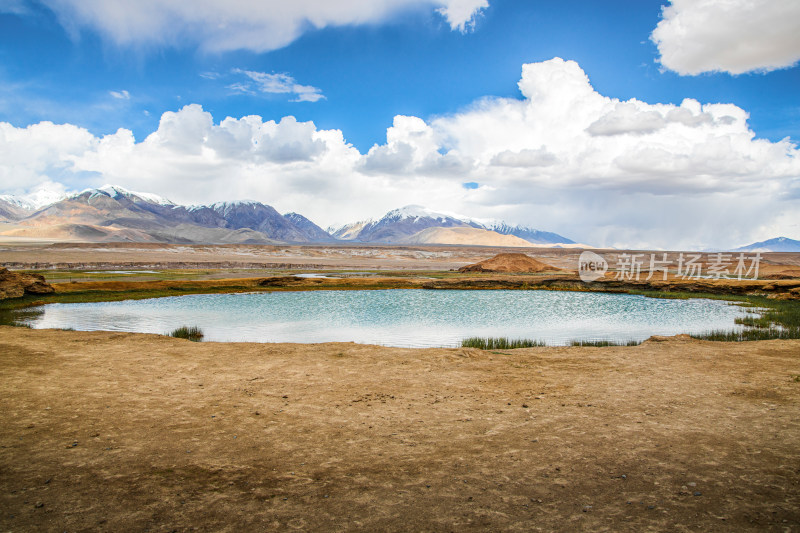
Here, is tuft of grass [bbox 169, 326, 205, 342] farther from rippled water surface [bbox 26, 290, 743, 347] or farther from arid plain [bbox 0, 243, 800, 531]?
arid plain [bbox 0, 243, 800, 531]

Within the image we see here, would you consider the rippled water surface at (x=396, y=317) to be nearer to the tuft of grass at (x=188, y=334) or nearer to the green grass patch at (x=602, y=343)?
the tuft of grass at (x=188, y=334)

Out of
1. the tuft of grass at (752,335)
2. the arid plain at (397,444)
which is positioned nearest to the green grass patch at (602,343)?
the tuft of grass at (752,335)

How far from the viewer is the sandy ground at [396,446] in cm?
537

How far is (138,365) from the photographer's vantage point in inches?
511

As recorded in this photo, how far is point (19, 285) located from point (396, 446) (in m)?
37.5

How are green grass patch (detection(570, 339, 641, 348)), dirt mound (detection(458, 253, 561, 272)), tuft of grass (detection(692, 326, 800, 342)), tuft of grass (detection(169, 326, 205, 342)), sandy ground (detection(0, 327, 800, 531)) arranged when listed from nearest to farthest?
1. sandy ground (detection(0, 327, 800, 531))
2. green grass patch (detection(570, 339, 641, 348))
3. tuft of grass (detection(692, 326, 800, 342))
4. tuft of grass (detection(169, 326, 205, 342))
5. dirt mound (detection(458, 253, 561, 272))

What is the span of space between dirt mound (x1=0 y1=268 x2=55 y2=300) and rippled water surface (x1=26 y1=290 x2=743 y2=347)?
5.13m

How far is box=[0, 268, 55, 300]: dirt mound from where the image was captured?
32.0 meters

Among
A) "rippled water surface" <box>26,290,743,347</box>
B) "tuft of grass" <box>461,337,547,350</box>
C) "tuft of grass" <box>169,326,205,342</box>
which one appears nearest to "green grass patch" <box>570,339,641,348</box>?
"rippled water surface" <box>26,290,743,347</box>

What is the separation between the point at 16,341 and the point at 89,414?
994cm

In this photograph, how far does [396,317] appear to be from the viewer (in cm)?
2644

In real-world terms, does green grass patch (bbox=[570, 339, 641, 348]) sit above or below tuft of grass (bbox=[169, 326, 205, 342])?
above

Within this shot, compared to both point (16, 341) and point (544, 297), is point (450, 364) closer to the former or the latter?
point (16, 341)

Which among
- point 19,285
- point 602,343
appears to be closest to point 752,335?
point 602,343
